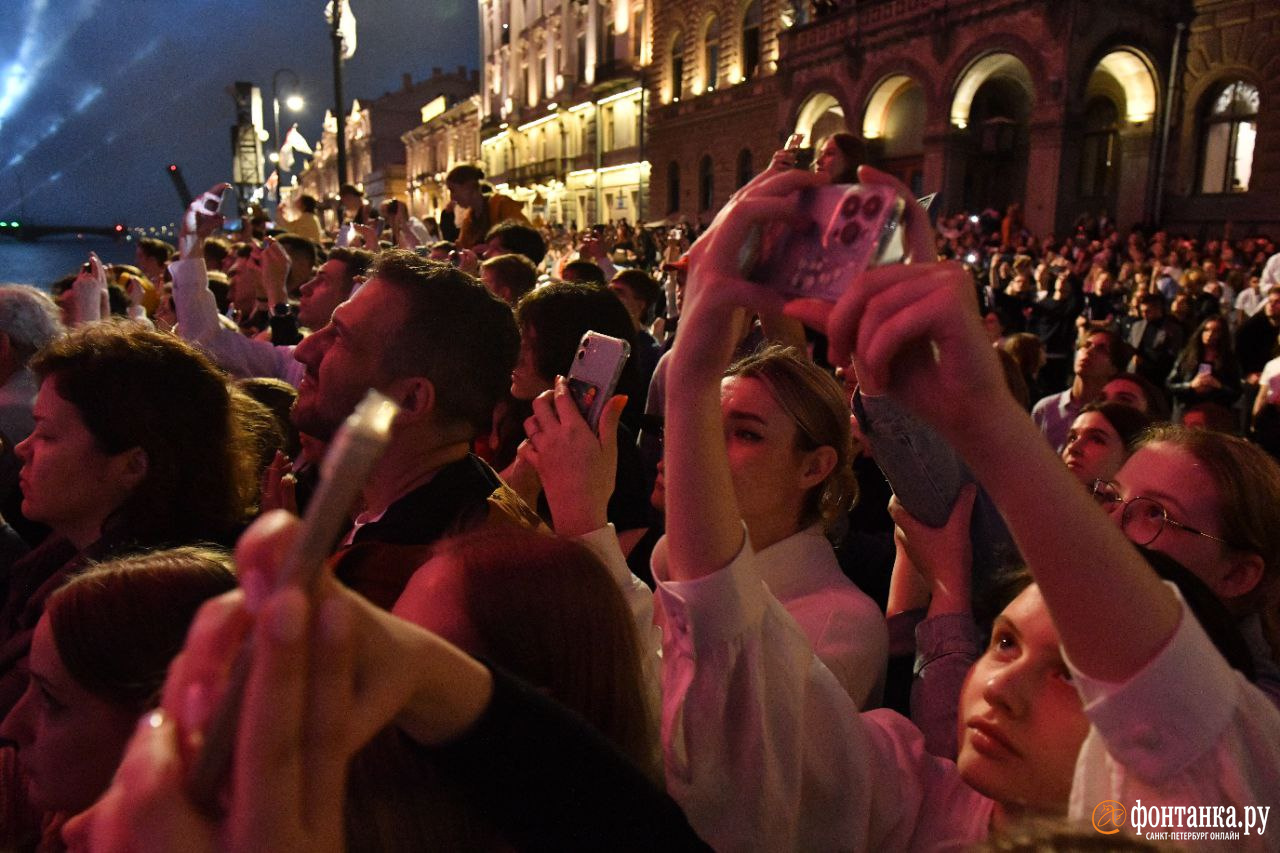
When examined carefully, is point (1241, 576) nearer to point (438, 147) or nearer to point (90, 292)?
point (90, 292)

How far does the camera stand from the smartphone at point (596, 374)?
5.86 ft

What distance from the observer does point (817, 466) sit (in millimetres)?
2160

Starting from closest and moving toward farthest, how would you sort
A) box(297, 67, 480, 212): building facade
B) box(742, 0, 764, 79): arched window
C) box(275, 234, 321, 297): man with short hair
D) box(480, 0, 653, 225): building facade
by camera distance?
1. box(275, 234, 321, 297): man with short hair
2. box(742, 0, 764, 79): arched window
3. box(480, 0, 653, 225): building facade
4. box(297, 67, 480, 212): building facade

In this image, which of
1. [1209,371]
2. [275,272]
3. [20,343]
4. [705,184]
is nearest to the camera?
[20,343]

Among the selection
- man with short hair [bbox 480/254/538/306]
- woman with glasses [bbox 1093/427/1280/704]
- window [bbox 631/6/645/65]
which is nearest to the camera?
woman with glasses [bbox 1093/427/1280/704]

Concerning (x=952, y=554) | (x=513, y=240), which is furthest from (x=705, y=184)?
(x=952, y=554)

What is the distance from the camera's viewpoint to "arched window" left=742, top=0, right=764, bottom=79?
28172 mm

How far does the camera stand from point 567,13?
42188mm

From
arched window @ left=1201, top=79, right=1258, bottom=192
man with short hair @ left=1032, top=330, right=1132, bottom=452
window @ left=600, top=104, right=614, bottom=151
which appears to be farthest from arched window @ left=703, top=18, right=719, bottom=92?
man with short hair @ left=1032, top=330, right=1132, bottom=452

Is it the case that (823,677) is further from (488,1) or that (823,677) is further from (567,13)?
(488,1)

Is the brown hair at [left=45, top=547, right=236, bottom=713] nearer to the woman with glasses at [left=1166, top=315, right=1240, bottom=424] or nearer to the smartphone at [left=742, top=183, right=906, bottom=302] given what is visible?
the smartphone at [left=742, top=183, right=906, bottom=302]

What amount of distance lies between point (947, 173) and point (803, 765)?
69.1ft

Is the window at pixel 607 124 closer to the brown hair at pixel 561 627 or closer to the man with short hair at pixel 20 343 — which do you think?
the man with short hair at pixel 20 343

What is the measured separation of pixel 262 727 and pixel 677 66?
35.1 meters
